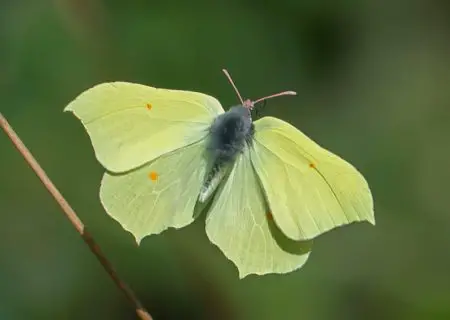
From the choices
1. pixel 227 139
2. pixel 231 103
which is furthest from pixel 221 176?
pixel 231 103

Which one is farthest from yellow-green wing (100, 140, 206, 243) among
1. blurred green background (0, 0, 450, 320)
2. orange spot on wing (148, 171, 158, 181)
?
blurred green background (0, 0, 450, 320)

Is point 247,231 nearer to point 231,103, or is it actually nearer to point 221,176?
point 221,176

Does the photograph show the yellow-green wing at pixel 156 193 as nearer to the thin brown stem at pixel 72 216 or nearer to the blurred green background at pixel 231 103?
the thin brown stem at pixel 72 216

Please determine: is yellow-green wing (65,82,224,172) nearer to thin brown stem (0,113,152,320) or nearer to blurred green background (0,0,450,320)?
thin brown stem (0,113,152,320)

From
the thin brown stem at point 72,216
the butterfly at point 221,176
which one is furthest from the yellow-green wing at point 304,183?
the thin brown stem at point 72,216

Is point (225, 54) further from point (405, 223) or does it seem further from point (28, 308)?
point (28, 308)
